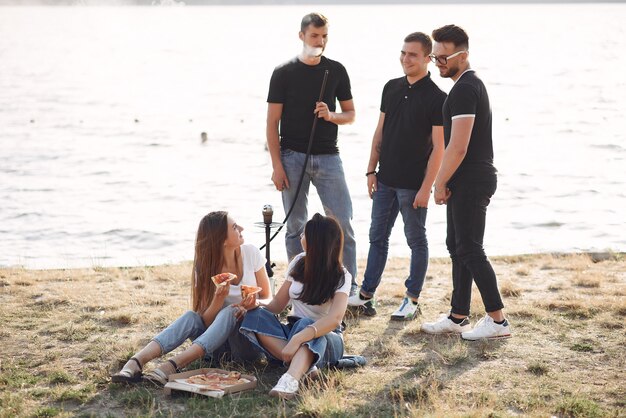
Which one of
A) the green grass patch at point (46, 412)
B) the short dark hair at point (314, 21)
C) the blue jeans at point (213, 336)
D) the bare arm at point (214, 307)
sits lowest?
the green grass patch at point (46, 412)

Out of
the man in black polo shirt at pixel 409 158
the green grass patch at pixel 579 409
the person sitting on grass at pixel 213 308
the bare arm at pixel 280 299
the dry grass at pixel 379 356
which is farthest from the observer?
the man in black polo shirt at pixel 409 158

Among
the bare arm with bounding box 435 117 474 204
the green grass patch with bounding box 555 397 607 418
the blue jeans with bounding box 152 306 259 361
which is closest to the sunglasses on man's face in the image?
the bare arm with bounding box 435 117 474 204

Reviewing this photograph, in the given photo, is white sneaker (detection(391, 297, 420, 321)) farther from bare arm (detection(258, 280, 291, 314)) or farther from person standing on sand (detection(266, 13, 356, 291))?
bare arm (detection(258, 280, 291, 314))

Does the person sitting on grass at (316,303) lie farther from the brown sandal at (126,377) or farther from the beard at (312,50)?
the beard at (312,50)

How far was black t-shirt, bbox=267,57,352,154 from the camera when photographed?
6.16 meters

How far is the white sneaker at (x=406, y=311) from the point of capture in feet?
20.1

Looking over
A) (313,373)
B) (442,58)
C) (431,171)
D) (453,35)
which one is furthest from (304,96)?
(313,373)

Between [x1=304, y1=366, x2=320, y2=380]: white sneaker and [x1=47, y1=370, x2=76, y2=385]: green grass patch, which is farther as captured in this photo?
[x1=47, y1=370, x2=76, y2=385]: green grass patch

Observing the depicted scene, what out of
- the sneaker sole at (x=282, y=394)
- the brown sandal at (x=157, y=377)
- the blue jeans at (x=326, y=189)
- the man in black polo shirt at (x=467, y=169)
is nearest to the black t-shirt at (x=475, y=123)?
the man in black polo shirt at (x=467, y=169)

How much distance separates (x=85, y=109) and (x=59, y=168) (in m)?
16.4

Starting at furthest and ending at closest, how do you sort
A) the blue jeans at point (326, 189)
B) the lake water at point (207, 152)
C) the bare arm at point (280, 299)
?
the lake water at point (207, 152) → the blue jeans at point (326, 189) → the bare arm at point (280, 299)

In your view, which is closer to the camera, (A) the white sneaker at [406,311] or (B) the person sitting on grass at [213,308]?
(B) the person sitting on grass at [213,308]

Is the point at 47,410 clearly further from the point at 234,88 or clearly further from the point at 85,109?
the point at 234,88

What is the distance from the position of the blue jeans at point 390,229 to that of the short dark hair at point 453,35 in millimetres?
1125
